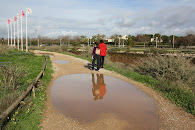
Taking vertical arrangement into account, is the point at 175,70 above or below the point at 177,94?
above

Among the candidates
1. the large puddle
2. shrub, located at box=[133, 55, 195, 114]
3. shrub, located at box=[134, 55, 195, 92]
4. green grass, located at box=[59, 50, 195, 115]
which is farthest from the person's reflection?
shrub, located at box=[134, 55, 195, 92]

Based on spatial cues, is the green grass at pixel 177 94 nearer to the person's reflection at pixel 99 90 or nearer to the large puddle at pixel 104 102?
the large puddle at pixel 104 102

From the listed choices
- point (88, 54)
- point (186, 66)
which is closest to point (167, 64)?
point (186, 66)

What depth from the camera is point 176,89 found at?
273 inches

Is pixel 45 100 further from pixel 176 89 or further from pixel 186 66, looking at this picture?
pixel 186 66

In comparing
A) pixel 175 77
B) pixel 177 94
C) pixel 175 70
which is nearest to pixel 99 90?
pixel 177 94

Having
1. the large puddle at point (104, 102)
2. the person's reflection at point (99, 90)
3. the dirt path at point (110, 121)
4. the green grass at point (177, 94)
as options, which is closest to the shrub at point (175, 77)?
the green grass at point (177, 94)

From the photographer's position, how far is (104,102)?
17.9ft

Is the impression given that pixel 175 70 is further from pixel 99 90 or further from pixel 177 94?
pixel 99 90

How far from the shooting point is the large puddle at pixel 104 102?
4426mm

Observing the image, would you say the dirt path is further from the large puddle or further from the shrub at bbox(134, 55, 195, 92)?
the shrub at bbox(134, 55, 195, 92)

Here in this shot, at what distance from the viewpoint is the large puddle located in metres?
4.43

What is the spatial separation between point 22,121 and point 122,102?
3.04 meters

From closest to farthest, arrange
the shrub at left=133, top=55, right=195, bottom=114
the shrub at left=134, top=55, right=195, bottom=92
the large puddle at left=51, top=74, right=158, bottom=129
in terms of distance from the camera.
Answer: the large puddle at left=51, top=74, right=158, bottom=129 < the shrub at left=133, top=55, right=195, bottom=114 < the shrub at left=134, top=55, right=195, bottom=92
